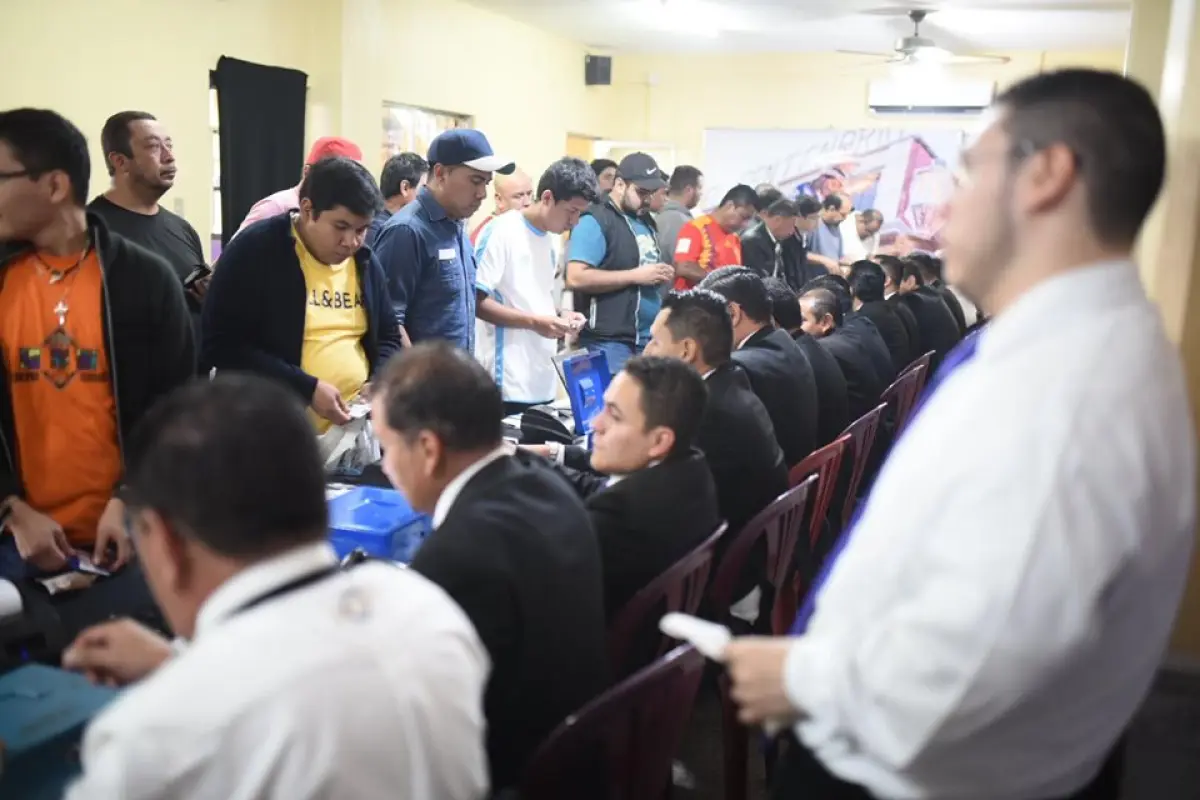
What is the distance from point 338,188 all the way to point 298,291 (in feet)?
0.86

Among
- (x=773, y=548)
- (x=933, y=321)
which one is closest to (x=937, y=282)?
(x=933, y=321)

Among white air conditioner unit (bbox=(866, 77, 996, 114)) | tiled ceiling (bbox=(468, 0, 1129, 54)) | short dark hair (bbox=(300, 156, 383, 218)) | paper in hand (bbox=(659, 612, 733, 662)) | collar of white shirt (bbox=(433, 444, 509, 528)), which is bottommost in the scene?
paper in hand (bbox=(659, 612, 733, 662))

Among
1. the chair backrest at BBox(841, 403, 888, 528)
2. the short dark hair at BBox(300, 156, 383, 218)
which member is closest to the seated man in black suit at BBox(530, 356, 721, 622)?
the short dark hair at BBox(300, 156, 383, 218)

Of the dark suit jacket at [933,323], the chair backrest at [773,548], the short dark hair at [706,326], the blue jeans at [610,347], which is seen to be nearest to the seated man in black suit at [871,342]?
the blue jeans at [610,347]

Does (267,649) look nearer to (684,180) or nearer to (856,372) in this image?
(856,372)

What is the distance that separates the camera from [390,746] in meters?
0.85

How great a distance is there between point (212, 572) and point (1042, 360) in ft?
2.64

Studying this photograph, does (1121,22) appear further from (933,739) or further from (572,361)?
(933,739)

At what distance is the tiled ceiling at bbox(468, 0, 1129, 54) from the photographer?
660cm

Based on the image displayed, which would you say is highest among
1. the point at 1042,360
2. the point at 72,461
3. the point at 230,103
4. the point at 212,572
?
the point at 230,103

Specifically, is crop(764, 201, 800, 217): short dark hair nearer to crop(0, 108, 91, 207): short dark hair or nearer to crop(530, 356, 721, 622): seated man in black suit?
crop(530, 356, 721, 622): seated man in black suit

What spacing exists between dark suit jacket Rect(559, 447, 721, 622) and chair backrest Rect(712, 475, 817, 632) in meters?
0.13

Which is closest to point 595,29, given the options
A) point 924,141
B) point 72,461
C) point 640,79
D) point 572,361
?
point 640,79

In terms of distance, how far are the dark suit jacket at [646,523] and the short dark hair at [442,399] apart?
373mm
